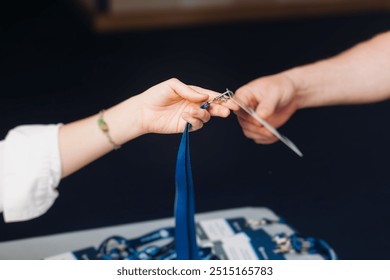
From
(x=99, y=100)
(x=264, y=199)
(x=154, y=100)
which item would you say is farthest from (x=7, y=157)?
(x=264, y=199)

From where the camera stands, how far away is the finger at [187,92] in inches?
26.1

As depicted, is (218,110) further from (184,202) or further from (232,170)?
(232,170)

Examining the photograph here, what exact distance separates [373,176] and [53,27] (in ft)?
6.98

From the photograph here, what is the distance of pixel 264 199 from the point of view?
1298 millimetres

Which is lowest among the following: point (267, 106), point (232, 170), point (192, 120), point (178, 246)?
point (178, 246)

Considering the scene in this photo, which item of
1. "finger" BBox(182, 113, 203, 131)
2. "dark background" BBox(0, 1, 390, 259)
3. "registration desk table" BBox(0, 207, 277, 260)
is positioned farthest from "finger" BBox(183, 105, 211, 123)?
"registration desk table" BBox(0, 207, 277, 260)

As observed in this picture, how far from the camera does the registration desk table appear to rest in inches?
31.4

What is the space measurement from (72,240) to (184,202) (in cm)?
26

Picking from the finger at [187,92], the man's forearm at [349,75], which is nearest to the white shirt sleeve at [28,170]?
the finger at [187,92]

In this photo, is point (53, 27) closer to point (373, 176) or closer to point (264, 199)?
point (264, 199)

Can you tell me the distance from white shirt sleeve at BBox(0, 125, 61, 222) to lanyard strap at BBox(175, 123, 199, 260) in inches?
8.0

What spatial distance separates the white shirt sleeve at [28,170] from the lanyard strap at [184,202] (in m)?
0.20

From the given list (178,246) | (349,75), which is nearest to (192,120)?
(178,246)

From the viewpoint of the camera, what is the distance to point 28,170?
0.75 meters
